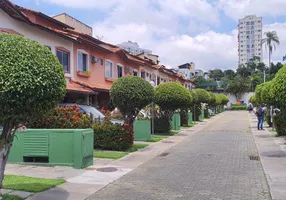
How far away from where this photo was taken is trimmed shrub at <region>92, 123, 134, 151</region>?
14.9 metres

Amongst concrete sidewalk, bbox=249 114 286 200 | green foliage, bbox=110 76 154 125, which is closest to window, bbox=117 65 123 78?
green foliage, bbox=110 76 154 125

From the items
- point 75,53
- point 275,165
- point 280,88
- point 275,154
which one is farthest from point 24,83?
point 75,53

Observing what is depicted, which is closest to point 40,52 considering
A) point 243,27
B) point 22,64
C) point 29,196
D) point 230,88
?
point 22,64

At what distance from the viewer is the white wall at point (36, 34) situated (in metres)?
16.5

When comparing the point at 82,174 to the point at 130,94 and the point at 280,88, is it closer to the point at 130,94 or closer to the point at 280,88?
the point at 130,94

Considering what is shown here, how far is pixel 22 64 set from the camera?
586 centimetres

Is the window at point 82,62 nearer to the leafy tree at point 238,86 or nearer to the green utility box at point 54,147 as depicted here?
the green utility box at point 54,147

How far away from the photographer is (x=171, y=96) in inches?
895

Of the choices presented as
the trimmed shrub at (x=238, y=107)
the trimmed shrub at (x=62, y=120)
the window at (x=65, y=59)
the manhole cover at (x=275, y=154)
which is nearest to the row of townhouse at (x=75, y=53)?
the window at (x=65, y=59)

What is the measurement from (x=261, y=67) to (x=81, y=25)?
9149cm

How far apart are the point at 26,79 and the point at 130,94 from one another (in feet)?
32.0

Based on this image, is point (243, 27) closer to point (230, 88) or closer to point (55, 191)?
point (230, 88)

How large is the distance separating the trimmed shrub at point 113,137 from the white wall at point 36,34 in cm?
612

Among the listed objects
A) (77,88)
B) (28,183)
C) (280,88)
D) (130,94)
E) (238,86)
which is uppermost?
(238,86)
